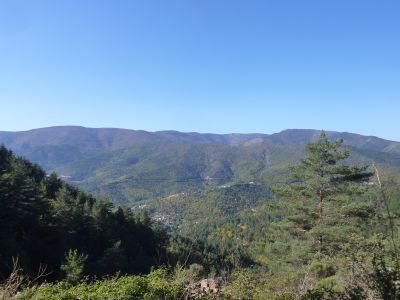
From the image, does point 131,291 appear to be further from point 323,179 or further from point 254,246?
point 254,246

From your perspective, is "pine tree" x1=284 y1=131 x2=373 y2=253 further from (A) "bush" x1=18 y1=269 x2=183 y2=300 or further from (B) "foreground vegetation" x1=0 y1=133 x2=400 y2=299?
(A) "bush" x1=18 y1=269 x2=183 y2=300

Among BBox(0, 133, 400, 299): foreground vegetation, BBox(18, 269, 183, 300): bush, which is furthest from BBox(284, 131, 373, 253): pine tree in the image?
BBox(18, 269, 183, 300): bush

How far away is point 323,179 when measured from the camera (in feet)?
61.1

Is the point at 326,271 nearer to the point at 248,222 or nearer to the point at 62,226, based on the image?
the point at 62,226

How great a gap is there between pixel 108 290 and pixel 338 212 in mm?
15196

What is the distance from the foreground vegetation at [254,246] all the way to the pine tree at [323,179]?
5 centimetres

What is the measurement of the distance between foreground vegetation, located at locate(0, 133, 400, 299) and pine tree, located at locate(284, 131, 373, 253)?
0.05 m

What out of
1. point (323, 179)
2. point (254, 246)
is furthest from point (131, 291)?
point (254, 246)

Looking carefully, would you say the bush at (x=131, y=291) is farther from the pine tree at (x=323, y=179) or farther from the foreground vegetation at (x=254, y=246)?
the pine tree at (x=323, y=179)

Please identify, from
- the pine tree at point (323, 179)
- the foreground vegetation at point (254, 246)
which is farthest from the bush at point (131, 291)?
the pine tree at point (323, 179)

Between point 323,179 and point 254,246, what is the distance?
356 inches

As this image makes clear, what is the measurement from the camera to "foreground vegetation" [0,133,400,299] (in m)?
4.16

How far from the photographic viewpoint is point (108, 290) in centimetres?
541

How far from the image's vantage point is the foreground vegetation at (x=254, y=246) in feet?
13.6
